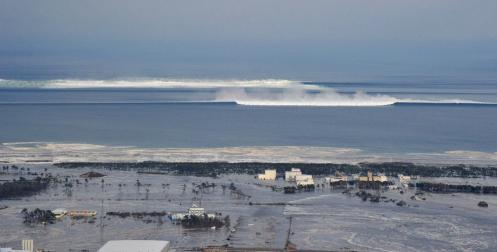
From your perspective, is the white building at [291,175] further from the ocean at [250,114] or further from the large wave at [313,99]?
the large wave at [313,99]

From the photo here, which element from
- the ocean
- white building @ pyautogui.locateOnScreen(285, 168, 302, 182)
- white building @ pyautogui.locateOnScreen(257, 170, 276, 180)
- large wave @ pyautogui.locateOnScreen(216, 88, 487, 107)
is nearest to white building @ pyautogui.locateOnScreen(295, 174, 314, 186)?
white building @ pyautogui.locateOnScreen(285, 168, 302, 182)

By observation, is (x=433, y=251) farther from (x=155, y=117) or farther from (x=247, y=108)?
(x=247, y=108)

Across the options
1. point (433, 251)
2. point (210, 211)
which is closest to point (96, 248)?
point (210, 211)

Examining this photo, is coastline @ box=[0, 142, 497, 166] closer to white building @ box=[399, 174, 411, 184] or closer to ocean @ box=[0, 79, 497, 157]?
ocean @ box=[0, 79, 497, 157]

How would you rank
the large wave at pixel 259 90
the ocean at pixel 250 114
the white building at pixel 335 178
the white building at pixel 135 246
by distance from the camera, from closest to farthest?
the white building at pixel 135 246, the white building at pixel 335 178, the ocean at pixel 250 114, the large wave at pixel 259 90

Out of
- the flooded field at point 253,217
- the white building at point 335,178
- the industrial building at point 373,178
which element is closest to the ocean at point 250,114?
the white building at point 335,178

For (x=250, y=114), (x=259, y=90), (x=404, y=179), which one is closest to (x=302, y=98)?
(x=259, y=90)

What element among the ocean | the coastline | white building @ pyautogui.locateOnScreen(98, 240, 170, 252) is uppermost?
the ocean
